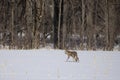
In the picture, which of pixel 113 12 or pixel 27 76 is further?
pixel 113 12

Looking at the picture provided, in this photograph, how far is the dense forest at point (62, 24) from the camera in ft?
62.8

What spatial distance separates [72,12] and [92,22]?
74.8 inches

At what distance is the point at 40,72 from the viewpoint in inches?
368

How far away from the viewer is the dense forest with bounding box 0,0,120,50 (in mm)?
19141

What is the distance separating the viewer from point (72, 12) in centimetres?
2212

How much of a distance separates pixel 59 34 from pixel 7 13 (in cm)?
364

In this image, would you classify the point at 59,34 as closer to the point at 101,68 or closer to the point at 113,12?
the point at 113,12

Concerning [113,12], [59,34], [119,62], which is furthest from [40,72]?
[113,12]

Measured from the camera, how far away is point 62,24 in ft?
67.2

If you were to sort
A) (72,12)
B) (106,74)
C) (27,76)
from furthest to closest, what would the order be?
(72,12)
(106,74)
(27,76)

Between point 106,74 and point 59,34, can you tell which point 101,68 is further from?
point 59,34

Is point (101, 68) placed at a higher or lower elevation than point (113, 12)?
lower

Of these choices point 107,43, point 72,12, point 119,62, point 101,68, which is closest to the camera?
point 101,68

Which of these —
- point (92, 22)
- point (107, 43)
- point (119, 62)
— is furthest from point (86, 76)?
point (92, 22)
